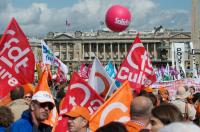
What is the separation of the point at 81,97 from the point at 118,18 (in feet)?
17.1

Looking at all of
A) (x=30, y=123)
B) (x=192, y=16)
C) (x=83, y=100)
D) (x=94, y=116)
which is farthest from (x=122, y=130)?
(x=192, y=16)

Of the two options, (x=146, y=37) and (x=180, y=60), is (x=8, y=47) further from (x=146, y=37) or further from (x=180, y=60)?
(x=146, y=37)

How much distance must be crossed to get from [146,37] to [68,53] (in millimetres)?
17782

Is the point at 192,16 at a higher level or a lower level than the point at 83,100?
higher

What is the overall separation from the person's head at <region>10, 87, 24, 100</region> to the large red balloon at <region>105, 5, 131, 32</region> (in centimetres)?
481

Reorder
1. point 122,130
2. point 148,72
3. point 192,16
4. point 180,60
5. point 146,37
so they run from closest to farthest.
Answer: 1. point 122,130
2. point 148,72
3. point 180,60
4. point 192,16
5. point 146,37

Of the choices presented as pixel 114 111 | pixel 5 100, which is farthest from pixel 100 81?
pixel 114 111

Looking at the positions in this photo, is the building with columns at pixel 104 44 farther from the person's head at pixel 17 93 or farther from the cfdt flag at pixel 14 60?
the person's head at pixel 17 93

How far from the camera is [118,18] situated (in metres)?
10.6

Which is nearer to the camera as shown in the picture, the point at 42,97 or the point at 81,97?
the point at 42,97

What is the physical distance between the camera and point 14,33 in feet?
22.6

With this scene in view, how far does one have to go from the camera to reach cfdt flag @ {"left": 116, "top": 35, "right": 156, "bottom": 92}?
328 inches

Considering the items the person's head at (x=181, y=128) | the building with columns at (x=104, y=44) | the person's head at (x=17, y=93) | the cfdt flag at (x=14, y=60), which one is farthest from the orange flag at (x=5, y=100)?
the building with columns at (x=104, y=44)

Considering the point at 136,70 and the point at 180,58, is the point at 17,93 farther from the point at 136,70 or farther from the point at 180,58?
the point at 180,58
